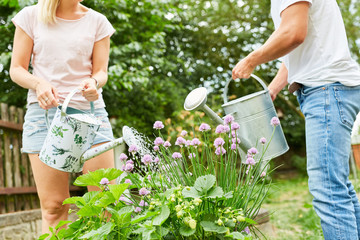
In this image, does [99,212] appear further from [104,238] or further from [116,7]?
[116,7]

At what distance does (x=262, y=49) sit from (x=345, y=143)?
0.43 metres

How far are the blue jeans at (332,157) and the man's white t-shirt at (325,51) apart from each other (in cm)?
4

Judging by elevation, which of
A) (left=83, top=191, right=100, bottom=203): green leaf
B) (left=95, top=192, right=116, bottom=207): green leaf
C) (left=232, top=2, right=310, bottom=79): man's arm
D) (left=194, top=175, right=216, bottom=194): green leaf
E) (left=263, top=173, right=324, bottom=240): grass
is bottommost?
(left=263, top=173, right=324, bottom=240): grass

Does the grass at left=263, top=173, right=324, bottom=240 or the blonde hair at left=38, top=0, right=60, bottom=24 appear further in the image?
the grass at left=263, top=173, right=324, bottom=240

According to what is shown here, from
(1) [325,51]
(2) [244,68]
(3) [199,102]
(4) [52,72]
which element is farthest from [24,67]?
(1) [325,51]

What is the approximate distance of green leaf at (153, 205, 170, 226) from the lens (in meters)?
0.99

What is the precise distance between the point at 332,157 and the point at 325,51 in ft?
1.21

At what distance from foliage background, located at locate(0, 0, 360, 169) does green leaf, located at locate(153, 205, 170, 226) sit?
8.16 feet

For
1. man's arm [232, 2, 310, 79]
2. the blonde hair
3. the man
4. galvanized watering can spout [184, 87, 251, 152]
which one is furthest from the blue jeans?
the blonde hair

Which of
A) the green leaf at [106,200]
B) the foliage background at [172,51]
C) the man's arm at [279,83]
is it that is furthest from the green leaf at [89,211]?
the foliage background at [172,51]

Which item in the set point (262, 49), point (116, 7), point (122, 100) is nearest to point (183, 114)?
point (122, 100)

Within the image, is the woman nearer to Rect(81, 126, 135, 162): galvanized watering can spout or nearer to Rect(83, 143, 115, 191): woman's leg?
Rect(83, 143, 115, 191): woman's leg

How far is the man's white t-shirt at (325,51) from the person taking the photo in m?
1.30

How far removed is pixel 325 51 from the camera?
52.0 inches
